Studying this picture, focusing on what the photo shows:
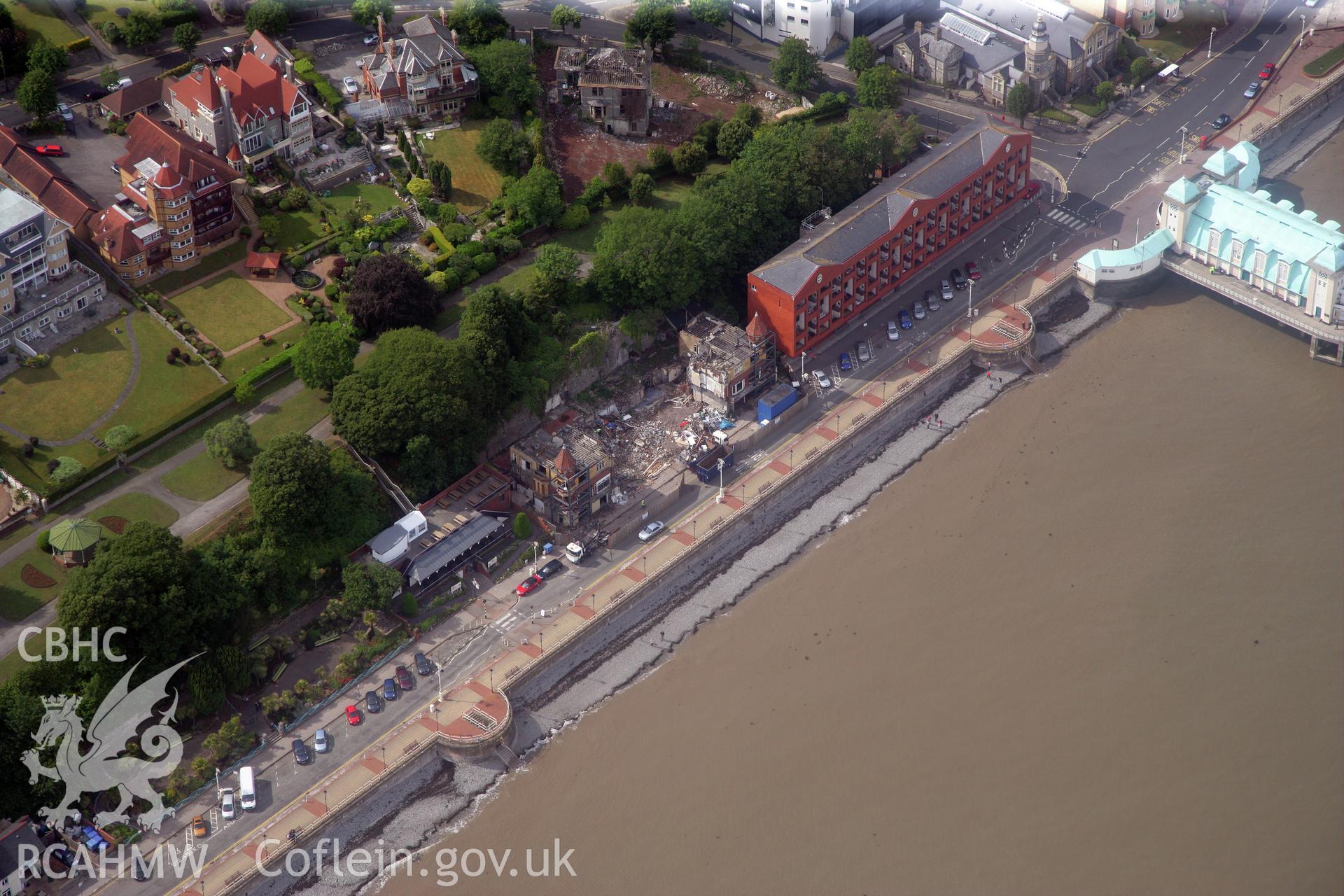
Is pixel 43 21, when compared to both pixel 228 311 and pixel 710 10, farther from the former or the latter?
pixel 710 10

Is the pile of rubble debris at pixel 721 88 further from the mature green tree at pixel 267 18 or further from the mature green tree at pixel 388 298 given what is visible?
the mature green tree at pixel 388 298

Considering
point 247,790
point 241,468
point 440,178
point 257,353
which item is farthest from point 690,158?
point 247,790

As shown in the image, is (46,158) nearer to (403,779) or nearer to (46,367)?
(46,367)

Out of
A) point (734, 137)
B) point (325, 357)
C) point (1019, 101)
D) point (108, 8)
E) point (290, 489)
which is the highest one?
point (108, 8)

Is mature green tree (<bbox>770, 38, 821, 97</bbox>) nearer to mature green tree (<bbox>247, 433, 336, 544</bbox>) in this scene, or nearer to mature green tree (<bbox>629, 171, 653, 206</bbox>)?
mature green tree (<bbox>629, 171, 653, 206</bbox>)

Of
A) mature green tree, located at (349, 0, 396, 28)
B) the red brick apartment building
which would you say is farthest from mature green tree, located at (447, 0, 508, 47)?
the red brick apartment building

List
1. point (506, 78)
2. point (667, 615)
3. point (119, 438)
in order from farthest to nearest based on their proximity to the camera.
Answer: point (506, 78) → point (119, 438) → point (667, 615)

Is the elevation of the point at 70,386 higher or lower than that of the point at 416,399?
lower

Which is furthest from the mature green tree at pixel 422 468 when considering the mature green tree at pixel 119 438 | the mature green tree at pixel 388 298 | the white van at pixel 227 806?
the white van at pixel 227 806
